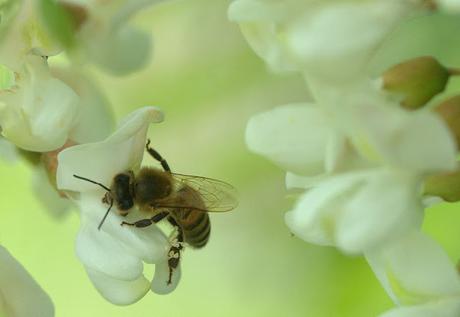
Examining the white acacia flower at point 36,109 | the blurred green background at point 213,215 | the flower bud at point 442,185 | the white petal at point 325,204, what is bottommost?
the blurred green background at point 213,215

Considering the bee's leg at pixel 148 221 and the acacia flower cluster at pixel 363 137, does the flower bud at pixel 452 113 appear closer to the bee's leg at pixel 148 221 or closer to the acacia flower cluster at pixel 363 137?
the acacia flower cluster at pixel 363 137

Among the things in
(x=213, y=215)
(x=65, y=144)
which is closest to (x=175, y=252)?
(x=65, y=144)

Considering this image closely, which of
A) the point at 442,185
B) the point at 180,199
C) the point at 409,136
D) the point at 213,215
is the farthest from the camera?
the point at 213,215

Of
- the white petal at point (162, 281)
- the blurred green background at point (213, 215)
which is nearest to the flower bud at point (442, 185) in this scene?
the white petal at point (162, 281)

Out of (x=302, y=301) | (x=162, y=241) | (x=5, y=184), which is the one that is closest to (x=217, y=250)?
(x=302, y=301)

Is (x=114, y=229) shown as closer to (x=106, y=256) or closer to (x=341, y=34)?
(x=106, y=256)

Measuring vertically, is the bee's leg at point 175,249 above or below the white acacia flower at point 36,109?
below

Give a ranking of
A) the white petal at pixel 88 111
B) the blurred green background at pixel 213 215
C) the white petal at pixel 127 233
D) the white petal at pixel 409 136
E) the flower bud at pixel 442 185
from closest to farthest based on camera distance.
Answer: the white petal at pixel 409 136 → the flower bud at pixel 442 185 → the white petal at pixel 127 233 → the white petal at pixel 88 111 → the blurred green background at pixel 213 215
